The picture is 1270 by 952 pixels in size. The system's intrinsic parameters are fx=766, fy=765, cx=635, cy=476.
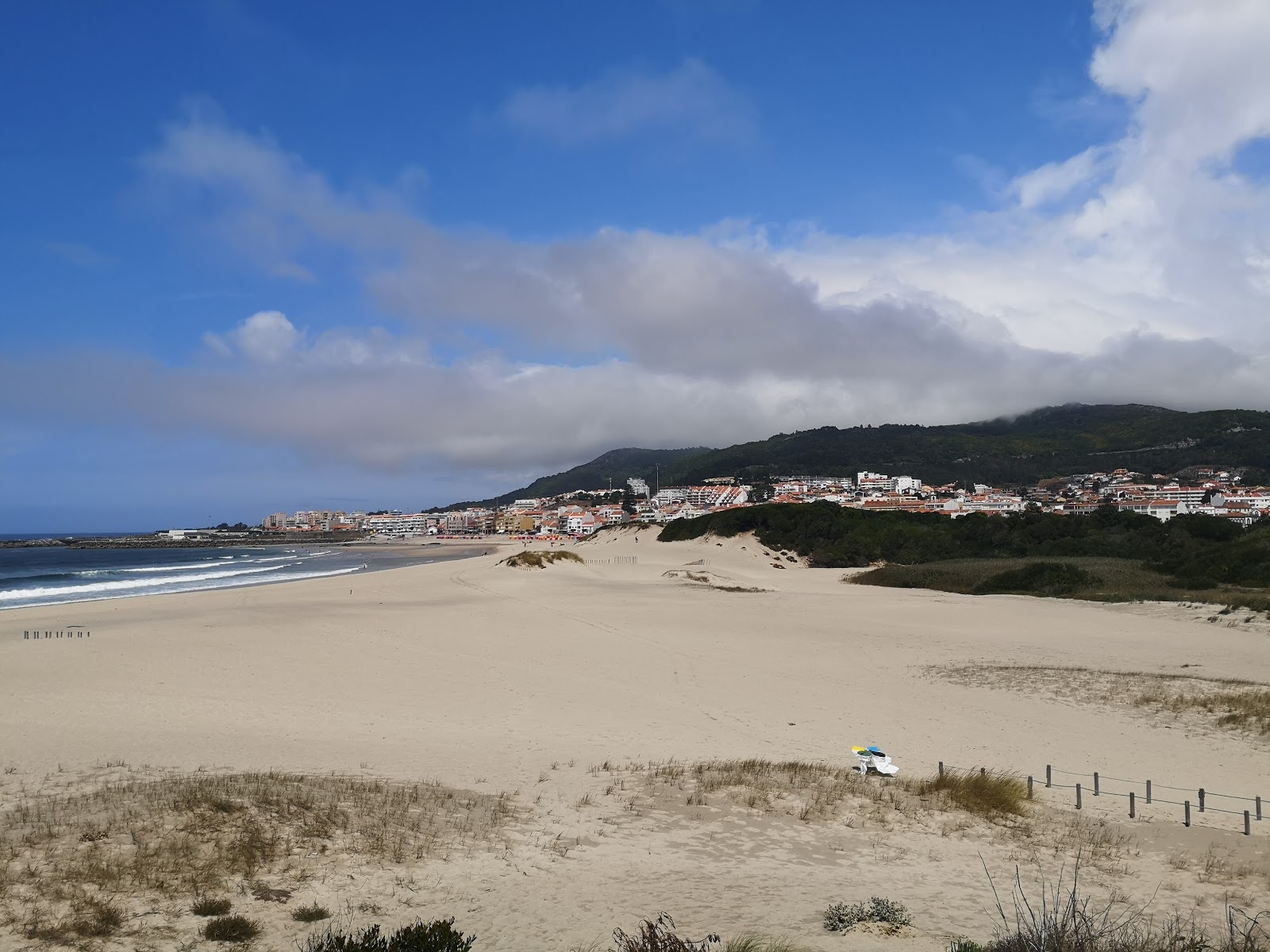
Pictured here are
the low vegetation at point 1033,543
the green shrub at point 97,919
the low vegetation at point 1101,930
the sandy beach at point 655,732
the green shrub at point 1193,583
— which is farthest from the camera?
the low vegetation at point 1033,543

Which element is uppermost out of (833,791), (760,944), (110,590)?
(110,590)

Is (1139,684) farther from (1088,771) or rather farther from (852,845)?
(852,845)

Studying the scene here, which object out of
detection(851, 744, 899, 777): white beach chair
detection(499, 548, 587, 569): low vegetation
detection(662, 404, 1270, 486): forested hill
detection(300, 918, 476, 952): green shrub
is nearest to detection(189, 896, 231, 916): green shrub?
detection(300, 918, 476, 952): green shrub

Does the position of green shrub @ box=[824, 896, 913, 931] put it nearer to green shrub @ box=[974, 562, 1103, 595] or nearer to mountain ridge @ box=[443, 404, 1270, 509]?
green shrub @ box=[974, 562, 1103, 595]

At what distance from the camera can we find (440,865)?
6.66 m

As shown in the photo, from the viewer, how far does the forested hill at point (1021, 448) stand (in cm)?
13000

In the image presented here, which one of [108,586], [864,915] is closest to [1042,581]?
[864,915]

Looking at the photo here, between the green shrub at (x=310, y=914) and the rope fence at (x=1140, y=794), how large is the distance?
7106 mm

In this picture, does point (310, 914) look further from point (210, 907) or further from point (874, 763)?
point (874, 763)

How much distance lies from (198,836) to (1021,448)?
168330 millimetres

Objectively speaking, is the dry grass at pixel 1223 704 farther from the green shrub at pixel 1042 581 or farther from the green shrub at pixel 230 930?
the green shrub at pixel 1042 581

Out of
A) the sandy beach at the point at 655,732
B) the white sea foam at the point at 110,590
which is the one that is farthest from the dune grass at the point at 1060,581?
the white sea foam at the point at 110,590

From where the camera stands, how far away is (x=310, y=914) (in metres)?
5.55

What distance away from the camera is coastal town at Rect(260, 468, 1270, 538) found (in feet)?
252
